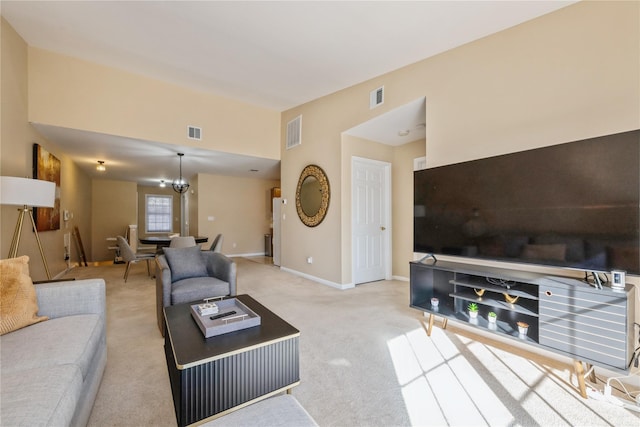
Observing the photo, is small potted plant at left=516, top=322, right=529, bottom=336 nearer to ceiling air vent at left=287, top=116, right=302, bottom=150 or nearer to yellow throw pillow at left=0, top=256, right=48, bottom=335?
yellow throw pillow at left=0, top=256, right=48, bottom=335

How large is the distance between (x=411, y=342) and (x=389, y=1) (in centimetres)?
313

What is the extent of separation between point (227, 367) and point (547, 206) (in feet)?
8.01

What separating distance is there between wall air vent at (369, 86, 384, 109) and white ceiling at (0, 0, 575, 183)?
0.25 m

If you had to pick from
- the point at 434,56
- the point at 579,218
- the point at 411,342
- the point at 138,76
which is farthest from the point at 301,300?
the point at 138,76

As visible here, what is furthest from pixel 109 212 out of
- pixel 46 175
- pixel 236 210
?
pixel 46 175

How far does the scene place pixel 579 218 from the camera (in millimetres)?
1890

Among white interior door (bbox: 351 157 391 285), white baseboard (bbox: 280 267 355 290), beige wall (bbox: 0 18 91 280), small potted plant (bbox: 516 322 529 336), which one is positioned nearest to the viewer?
small potted plant (bbox: 516 322 529 336)

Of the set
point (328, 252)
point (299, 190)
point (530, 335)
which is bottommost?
point (530, 335)

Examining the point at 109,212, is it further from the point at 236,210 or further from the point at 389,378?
the point at 389,378

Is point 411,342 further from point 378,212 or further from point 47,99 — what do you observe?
point 47,99

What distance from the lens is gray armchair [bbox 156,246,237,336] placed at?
2586 millimetres

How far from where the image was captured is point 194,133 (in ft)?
15.6

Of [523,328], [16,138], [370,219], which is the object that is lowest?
[523,328]

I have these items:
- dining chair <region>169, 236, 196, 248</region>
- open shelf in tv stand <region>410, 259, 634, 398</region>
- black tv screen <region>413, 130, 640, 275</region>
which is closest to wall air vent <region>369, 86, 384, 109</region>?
black tv screen <region>413, 130, 640, 275</region>
